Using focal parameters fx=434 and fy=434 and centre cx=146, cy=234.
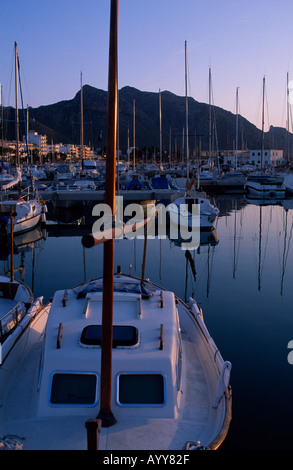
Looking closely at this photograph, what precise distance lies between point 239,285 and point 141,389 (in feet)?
45.7

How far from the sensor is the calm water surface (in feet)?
31.2

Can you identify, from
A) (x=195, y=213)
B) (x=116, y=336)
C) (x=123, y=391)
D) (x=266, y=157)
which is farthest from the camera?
(x=266, y=157)

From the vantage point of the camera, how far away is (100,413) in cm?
624

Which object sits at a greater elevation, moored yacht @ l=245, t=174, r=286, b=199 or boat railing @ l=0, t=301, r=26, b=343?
moored yacht @ l=245, t=174, r=286, b=199

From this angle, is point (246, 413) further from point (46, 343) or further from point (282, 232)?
point (282, 232)

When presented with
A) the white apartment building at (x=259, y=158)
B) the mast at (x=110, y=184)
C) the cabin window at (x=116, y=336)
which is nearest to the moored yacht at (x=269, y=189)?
the cabin window at (x=116, y=336)

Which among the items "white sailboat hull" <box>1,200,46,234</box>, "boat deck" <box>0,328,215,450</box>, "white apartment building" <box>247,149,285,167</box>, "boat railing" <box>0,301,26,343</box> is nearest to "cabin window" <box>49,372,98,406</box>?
"boat deck" <box>0,328,215,450</box>

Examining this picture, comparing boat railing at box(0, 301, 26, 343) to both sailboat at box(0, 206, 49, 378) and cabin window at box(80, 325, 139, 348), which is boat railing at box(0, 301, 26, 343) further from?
cabin window at box(80, 325, 139, 348)

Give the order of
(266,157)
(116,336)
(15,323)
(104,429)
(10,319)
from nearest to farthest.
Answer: (104,429) → (116,336) → (10,319) → (15,323) → (266,157)

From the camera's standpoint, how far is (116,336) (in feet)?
24.5

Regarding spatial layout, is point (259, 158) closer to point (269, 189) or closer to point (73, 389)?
point (269, 189)

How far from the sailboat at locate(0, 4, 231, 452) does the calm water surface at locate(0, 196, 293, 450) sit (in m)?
2.11

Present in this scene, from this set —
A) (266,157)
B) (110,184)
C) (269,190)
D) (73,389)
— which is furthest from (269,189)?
(266,157)
